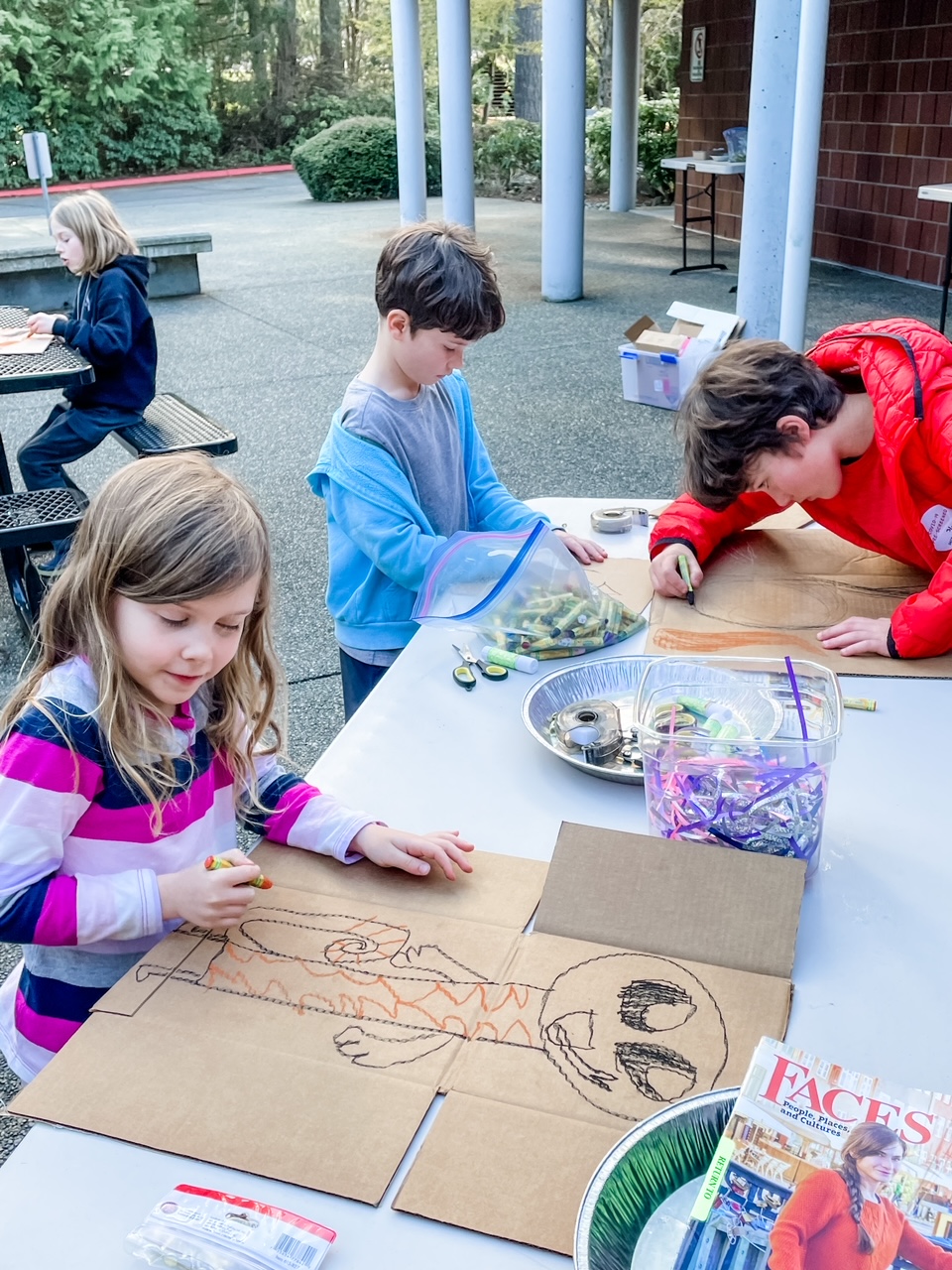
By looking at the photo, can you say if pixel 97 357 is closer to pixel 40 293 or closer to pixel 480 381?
pixel 480 381

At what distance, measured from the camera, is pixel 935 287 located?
7.34 meters

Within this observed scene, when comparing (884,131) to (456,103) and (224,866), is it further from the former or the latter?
(224,866)

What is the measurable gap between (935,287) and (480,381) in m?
3.36

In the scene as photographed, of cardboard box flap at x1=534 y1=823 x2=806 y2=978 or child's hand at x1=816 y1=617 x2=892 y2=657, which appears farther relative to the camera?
child's hand at x1=816 y1=617 x2=892 y2=657

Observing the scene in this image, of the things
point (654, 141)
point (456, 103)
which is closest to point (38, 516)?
point (456, 103)

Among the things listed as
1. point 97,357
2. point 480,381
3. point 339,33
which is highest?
point 339,33

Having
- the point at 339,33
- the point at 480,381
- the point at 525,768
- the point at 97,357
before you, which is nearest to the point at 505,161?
the point at 339,33

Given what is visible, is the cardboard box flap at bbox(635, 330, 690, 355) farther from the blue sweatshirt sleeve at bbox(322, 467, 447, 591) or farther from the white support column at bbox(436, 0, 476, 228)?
the blue sweatshirt sleeve at bbox(322, 467, 447, 591)

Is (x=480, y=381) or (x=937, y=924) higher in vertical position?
(x=937, y=924)

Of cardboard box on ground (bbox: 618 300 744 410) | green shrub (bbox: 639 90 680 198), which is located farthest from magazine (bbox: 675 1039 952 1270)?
green shrub (bbox: 639 90 680 198)

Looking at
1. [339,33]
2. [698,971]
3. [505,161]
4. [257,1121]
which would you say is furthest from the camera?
[339,33]

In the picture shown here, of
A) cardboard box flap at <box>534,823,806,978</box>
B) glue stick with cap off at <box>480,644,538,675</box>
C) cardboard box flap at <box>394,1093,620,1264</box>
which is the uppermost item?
cardboard box flap at <box>534,823,806,978</box>

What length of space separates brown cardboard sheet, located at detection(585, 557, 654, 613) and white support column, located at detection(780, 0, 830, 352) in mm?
3284

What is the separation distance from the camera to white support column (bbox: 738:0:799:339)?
492 centimetres
